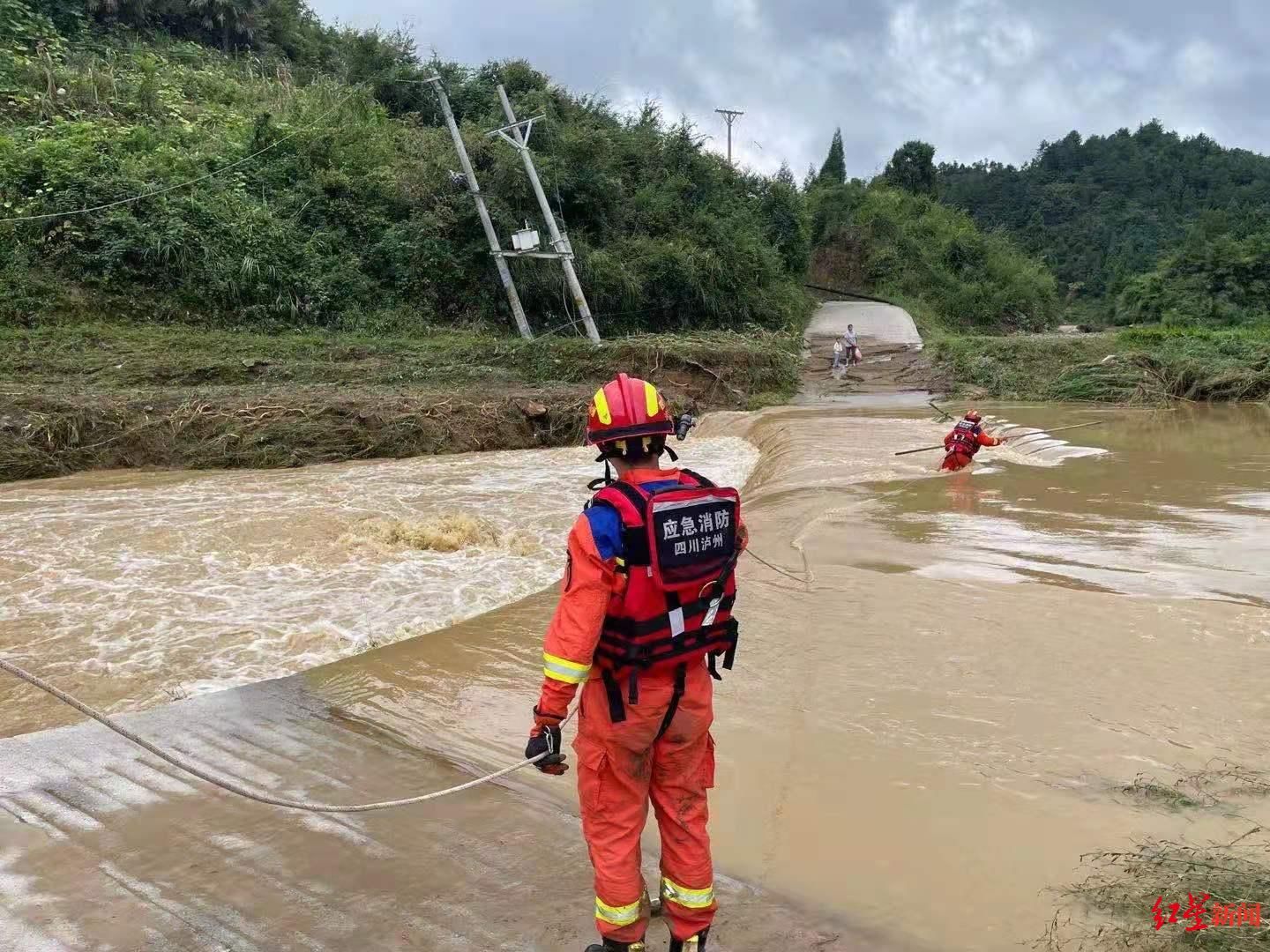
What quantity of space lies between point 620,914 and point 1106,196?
8296 cm

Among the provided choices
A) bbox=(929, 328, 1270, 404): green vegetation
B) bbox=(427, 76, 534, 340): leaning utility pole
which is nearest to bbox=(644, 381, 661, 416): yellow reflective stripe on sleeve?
bbox=(427, 76, 534, 340): leaning utility pole

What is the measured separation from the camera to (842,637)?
576 centimetres

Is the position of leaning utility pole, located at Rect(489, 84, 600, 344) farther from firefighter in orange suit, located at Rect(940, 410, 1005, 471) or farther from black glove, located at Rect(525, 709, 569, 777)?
black glove, located at Rect(525, 709, 569, 777)

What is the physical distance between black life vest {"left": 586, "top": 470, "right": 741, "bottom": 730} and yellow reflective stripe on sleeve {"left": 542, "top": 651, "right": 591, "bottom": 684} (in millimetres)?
129

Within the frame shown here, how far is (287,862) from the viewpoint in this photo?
346cm

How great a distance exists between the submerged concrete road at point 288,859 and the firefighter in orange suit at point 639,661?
37 centimetres

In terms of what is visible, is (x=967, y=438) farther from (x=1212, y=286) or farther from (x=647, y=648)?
(x=1212, y=286)

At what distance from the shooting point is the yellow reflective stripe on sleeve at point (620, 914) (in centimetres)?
271

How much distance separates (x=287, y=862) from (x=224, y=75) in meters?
32.0

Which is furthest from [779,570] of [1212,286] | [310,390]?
[1212,286]

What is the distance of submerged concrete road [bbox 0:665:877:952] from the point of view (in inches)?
119

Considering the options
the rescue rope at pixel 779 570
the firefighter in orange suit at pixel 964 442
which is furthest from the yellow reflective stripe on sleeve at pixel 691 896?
the firefighter in orange suit at pixel 964 442

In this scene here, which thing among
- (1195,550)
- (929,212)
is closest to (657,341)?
(1195,550)

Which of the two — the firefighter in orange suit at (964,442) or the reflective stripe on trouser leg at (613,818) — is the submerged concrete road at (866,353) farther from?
the reflective stripe on trouser leg at (613,818)
